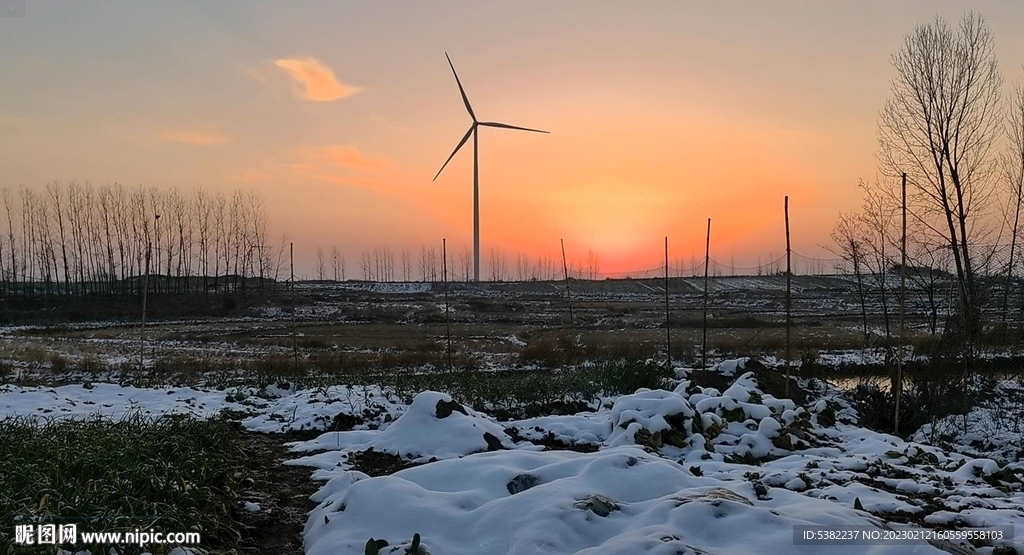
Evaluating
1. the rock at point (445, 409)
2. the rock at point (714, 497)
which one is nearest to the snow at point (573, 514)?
the rock at point (714, 497)

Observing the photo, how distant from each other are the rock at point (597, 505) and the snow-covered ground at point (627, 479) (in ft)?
0.04

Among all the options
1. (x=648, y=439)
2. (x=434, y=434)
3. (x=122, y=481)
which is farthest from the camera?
(x=434, y=434)

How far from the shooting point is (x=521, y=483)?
491 cm

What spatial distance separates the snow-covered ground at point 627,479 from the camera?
383 centimetres

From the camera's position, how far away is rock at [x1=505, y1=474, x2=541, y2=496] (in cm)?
485

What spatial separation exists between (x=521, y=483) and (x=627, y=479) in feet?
2.74

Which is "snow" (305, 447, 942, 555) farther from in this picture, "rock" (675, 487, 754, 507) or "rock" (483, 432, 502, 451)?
"rock" (483, 432, 502, 451)

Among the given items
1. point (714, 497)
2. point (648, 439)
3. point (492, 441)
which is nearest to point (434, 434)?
point (492, 441)

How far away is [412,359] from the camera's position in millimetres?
20109

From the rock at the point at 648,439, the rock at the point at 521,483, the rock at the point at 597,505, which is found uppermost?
the rock at the point at 597,505

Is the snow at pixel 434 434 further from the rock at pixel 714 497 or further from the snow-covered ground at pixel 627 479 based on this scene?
the rock at pixel 714 497

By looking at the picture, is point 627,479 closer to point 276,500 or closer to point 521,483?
point 521,483

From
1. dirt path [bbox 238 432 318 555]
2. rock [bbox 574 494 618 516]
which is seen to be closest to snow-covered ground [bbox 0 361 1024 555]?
rock [bbox 574 494 618 516]

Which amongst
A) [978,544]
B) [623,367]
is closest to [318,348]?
[623,367]
